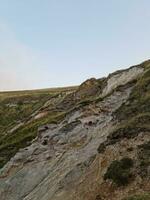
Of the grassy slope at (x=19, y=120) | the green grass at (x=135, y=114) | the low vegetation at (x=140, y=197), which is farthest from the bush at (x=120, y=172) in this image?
the grassy slope at (x=19, y=120)

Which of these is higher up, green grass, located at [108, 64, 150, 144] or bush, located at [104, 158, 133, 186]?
green grass, located at [108, 64, 150, 144]

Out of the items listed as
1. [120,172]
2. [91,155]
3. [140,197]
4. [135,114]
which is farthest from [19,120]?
[140,197]

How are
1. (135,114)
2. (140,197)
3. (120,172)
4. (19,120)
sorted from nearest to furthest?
(140,197) < (120,172) < (135,114) < (19,120)

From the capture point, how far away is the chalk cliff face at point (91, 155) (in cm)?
3105

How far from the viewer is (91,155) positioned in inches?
1469

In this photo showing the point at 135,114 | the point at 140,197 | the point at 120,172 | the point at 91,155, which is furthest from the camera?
A: the point at 135,114

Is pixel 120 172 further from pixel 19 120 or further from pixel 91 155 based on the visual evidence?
pixel 19 120

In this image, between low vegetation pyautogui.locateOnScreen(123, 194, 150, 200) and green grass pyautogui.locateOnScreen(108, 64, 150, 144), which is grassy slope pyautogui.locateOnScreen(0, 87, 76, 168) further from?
low vegetation pyautogui.locateOnScreen(123, 194, 150, 200)

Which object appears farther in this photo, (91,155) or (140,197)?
(91,155)

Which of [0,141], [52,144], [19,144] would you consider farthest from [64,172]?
[0,141]

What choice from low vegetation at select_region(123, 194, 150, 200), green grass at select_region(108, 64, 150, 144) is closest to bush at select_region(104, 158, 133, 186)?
low vegetation at select_region(123, 194, 150, 200)

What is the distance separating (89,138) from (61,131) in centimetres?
590

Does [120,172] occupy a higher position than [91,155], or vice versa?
[91,155]

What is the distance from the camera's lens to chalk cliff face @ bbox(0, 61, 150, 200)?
3105 cm
